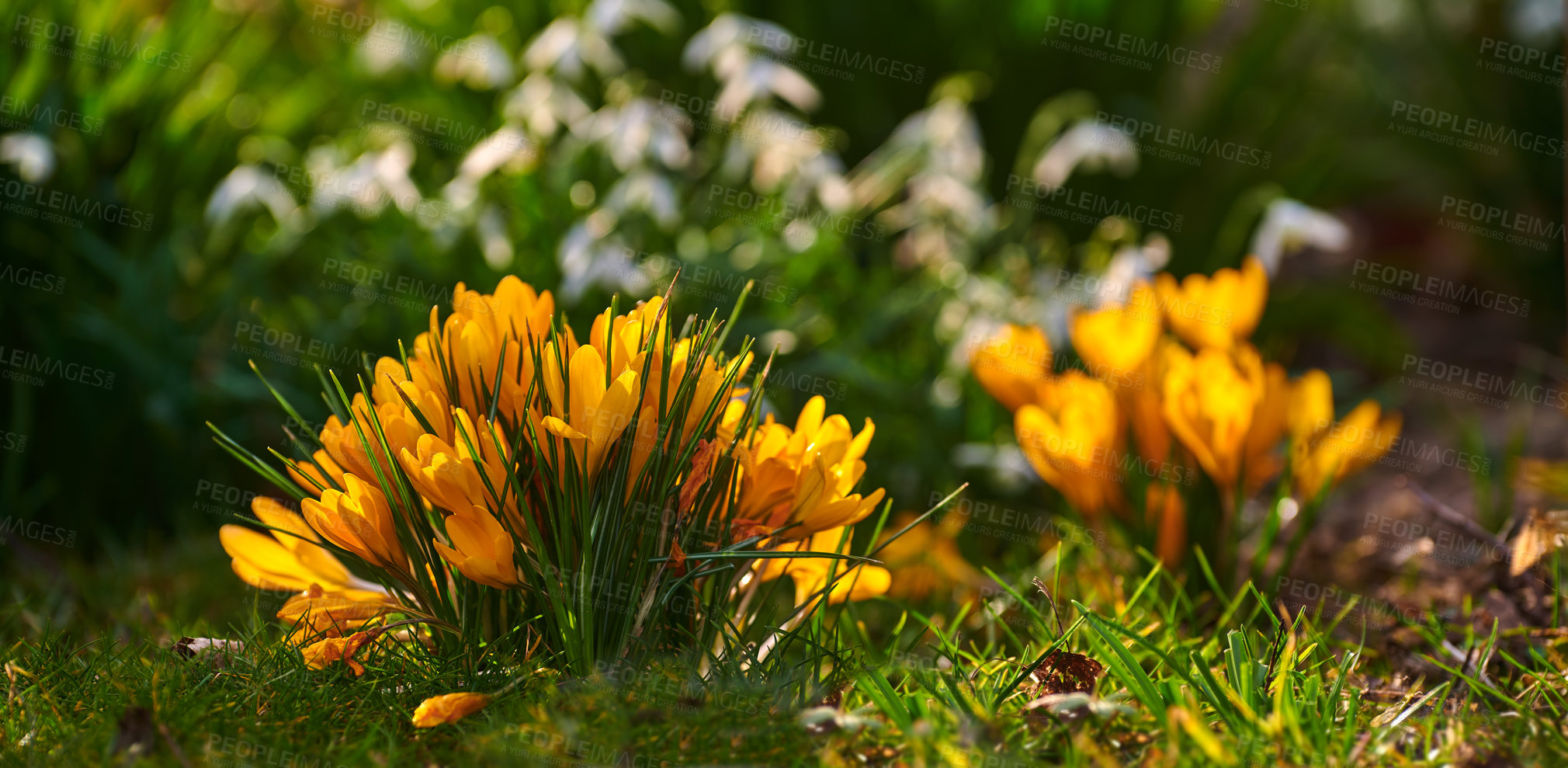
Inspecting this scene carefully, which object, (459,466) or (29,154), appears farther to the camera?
(29,154)

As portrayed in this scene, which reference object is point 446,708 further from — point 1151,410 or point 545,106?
point 545,106

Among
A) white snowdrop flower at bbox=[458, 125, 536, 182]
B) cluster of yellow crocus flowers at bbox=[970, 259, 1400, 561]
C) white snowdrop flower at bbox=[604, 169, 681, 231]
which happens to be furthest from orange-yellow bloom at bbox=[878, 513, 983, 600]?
white snowdrop flower at bbox=[458, 125, 536, 182]

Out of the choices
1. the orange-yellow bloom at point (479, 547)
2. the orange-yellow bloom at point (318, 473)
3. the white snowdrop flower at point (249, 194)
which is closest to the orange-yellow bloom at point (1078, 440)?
the orange-yellow bloom at point (479, 547)

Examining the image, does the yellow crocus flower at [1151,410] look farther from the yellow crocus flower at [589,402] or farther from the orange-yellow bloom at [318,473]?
the orange-yellow bloom at [318,473]

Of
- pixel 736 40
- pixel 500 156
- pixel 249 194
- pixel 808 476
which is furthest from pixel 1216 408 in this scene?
pixel 249 194

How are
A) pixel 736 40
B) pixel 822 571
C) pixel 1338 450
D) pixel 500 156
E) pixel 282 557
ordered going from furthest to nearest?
pixel 736 40
pixel 500 156
pixel 1338 450
pixel 822 571
pixel 282 557

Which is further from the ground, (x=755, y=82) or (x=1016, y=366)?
(x=755, y=82)

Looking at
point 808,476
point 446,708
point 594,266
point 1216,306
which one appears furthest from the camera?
point 594,266

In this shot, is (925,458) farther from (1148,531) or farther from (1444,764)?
(1444,764)
